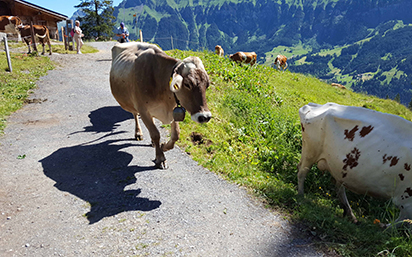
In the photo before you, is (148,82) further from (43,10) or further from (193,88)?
(43,10)

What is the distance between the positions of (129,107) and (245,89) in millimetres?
6969

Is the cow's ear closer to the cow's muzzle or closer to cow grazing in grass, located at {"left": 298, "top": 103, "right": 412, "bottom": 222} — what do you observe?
the cow's muzzle

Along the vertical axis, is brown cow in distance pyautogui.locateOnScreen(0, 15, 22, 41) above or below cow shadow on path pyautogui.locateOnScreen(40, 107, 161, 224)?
above

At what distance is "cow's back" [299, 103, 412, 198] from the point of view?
202 inches

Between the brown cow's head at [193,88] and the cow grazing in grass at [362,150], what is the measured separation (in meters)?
2.37

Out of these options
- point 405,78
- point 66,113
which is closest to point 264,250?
point 66,113

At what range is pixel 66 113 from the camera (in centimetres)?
1009

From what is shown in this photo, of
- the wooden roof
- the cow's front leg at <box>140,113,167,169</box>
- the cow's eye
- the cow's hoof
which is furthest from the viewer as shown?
the wooden roof

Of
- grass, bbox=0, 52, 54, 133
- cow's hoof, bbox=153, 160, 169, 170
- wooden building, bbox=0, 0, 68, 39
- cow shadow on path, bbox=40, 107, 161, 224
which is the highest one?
wooden building, bbox=0, 0, 68, 39

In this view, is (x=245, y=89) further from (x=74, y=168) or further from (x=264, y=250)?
(x=264, y=250)

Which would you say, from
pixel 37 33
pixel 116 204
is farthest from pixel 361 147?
pixel 37 33

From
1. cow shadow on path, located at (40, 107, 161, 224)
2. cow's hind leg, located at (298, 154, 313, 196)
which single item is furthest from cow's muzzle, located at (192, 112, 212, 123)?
cow's hind leg, located at (298, 154, 313, 196)

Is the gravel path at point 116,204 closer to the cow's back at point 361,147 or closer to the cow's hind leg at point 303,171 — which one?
the cow's hind leg at point 303,171

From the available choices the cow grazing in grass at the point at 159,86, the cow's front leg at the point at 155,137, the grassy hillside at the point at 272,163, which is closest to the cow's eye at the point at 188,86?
the cow grazing in grass at the point at 159,86
